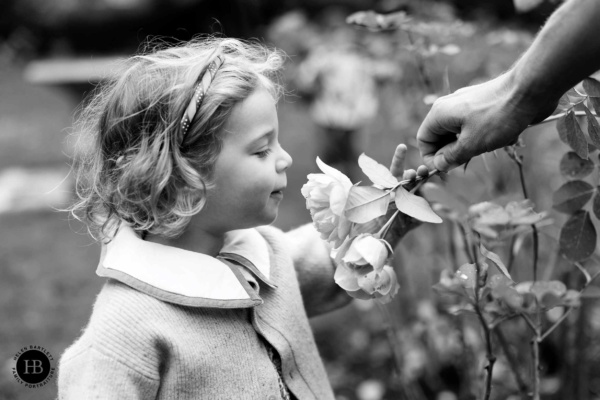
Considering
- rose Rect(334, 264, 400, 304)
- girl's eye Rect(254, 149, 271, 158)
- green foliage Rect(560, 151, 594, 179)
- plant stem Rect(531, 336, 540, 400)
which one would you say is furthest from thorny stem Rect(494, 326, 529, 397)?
girl's eye Rect(254, 149, 271, 158)

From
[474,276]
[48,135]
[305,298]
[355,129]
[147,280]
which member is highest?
[474,276]

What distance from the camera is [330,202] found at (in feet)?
3.80

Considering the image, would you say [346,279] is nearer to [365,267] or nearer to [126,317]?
[365,267]

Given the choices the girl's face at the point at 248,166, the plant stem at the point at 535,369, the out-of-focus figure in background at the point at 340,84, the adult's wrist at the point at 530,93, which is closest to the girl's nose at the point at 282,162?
the girl's face at the point at 248,166

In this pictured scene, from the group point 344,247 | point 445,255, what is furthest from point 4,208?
point 344,247

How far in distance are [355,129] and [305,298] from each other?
1771 mm

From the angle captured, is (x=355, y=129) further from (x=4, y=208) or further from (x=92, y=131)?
(x=4, y=208)

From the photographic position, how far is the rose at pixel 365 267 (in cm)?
114

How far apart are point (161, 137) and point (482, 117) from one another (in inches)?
24.1

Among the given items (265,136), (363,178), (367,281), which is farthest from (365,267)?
(363,178)

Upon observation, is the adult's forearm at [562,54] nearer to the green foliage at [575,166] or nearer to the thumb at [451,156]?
the thumb at [451,156]

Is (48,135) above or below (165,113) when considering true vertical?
below

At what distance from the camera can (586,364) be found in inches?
86.4

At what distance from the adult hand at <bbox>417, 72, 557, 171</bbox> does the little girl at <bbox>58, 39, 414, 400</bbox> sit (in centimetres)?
19
